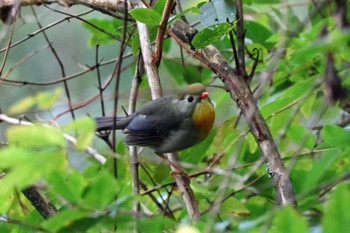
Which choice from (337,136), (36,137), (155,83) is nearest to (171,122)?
(155,83)

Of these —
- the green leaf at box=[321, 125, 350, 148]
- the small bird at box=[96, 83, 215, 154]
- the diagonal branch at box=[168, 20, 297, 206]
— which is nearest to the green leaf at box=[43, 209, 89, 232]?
the diagonal branch at box=[168, 20, 297, 206]

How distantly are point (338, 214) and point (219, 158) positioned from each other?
149 cm

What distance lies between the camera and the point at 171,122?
2.86 metres

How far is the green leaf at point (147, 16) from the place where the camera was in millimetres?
2039

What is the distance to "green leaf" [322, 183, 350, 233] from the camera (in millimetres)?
1009

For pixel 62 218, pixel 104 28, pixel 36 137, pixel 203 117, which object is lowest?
pixel 62 218

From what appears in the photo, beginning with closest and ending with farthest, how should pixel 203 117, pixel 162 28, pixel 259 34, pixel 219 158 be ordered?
pixel 162 28, pixel 219 158, pixel 203 117, pixel 259 34

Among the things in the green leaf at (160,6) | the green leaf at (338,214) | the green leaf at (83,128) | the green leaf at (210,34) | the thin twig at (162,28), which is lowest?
the green leaf at (338,214)

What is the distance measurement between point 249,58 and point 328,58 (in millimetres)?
1806

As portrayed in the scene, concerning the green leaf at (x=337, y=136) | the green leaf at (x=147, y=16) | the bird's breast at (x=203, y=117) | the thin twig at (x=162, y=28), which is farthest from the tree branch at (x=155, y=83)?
the green leaf at (x=337, y=136)

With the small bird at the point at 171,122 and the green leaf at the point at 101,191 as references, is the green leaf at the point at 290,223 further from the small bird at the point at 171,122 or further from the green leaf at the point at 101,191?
the small bird at the point at 171,122

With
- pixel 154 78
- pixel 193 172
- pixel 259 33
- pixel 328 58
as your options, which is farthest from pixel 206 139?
pixel 328 58

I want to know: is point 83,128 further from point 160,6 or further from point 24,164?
point 160,6

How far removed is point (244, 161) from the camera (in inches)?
103
